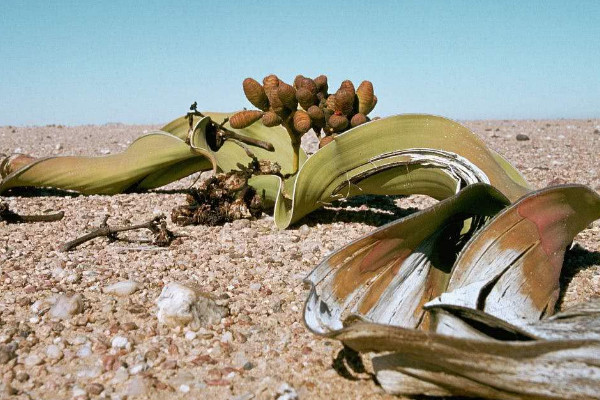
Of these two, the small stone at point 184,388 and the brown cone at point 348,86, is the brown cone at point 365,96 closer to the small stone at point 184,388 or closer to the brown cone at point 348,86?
the brown cone at point 348,86

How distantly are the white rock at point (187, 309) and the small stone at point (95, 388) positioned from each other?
257 millimetres

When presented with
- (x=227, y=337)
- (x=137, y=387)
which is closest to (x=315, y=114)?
(x=227, y=337)

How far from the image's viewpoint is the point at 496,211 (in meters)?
1.36

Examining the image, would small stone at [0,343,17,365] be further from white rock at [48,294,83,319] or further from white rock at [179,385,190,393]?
white rock at [179,385,190,393]

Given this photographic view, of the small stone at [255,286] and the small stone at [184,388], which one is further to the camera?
the small stone at [255,286]

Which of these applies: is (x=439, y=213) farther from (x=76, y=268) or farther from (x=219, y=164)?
(x=219, y=164)

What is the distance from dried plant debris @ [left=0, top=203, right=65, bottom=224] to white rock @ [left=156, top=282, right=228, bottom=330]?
101 centimetres

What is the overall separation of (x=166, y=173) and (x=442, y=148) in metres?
1.32

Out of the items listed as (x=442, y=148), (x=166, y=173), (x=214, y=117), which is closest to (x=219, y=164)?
(x=214, y=117)

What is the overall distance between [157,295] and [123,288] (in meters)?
0.09

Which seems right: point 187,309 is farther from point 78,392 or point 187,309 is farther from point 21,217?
point 21,217

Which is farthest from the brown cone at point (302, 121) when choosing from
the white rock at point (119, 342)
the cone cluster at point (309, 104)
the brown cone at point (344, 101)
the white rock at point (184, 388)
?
the white rock at point (184, 388)

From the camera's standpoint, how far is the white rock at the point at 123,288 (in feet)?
4.71

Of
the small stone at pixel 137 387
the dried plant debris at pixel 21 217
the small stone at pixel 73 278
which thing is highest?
the dried plant debris at pixel 21 217
